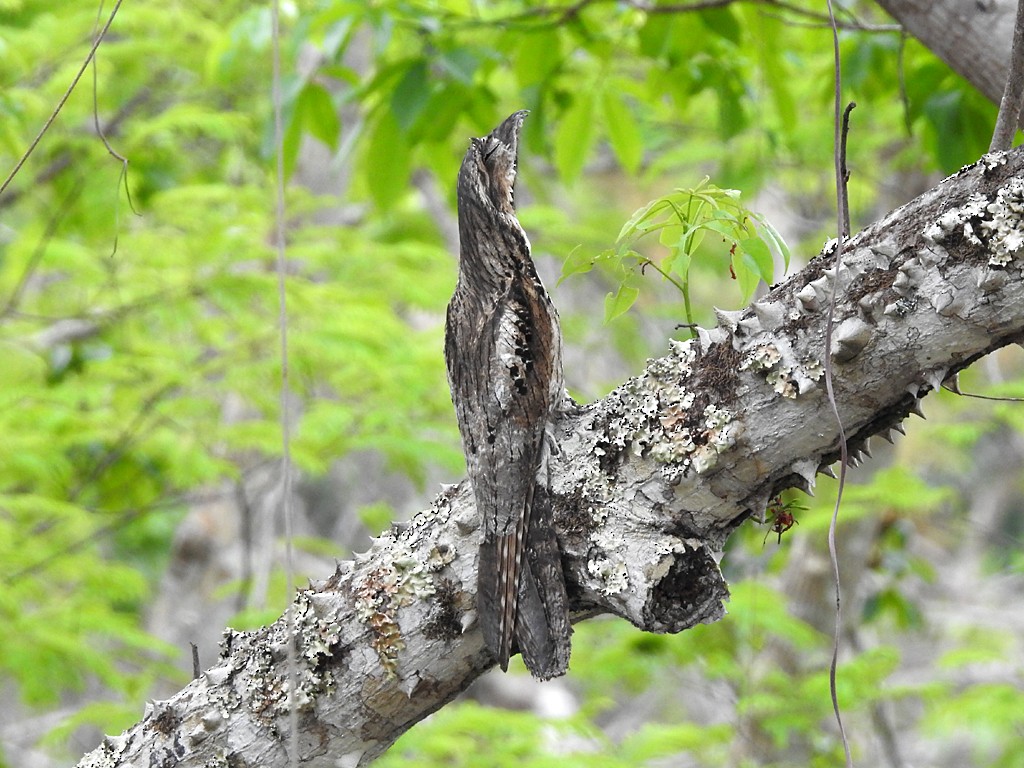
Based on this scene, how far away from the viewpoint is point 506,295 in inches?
57.5

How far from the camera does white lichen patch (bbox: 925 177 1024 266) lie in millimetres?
1093

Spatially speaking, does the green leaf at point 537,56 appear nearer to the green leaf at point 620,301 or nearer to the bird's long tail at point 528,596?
the green leaf at point 620,301

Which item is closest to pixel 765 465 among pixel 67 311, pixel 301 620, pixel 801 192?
pixel 301 620

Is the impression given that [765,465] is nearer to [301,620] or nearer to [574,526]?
[574,526]

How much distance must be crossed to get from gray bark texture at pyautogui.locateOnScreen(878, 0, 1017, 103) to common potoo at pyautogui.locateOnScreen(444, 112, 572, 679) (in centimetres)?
94

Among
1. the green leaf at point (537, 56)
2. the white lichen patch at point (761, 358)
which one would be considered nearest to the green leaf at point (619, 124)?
the green leaf at point (537, 56)

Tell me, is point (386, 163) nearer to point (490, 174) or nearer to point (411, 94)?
point (411, 94)

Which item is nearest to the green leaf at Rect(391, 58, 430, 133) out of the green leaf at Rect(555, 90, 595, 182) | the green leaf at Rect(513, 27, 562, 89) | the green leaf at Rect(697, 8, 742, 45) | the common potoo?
the green leaf at Rect(513, 27, 562, 89)

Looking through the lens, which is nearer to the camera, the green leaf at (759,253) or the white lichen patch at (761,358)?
the white lichen patch at (761,358)

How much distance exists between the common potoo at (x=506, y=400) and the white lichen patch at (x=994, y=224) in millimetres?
560

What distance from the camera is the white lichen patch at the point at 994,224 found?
109 cm

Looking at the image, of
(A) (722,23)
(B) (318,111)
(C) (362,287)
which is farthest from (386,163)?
(C) (362,287)

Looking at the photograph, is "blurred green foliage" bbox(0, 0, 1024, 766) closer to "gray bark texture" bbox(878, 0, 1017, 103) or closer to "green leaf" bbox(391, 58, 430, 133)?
"green leaf" bbox(391, 58, 430, 133)

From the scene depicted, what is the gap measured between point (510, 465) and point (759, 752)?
10.3ft
